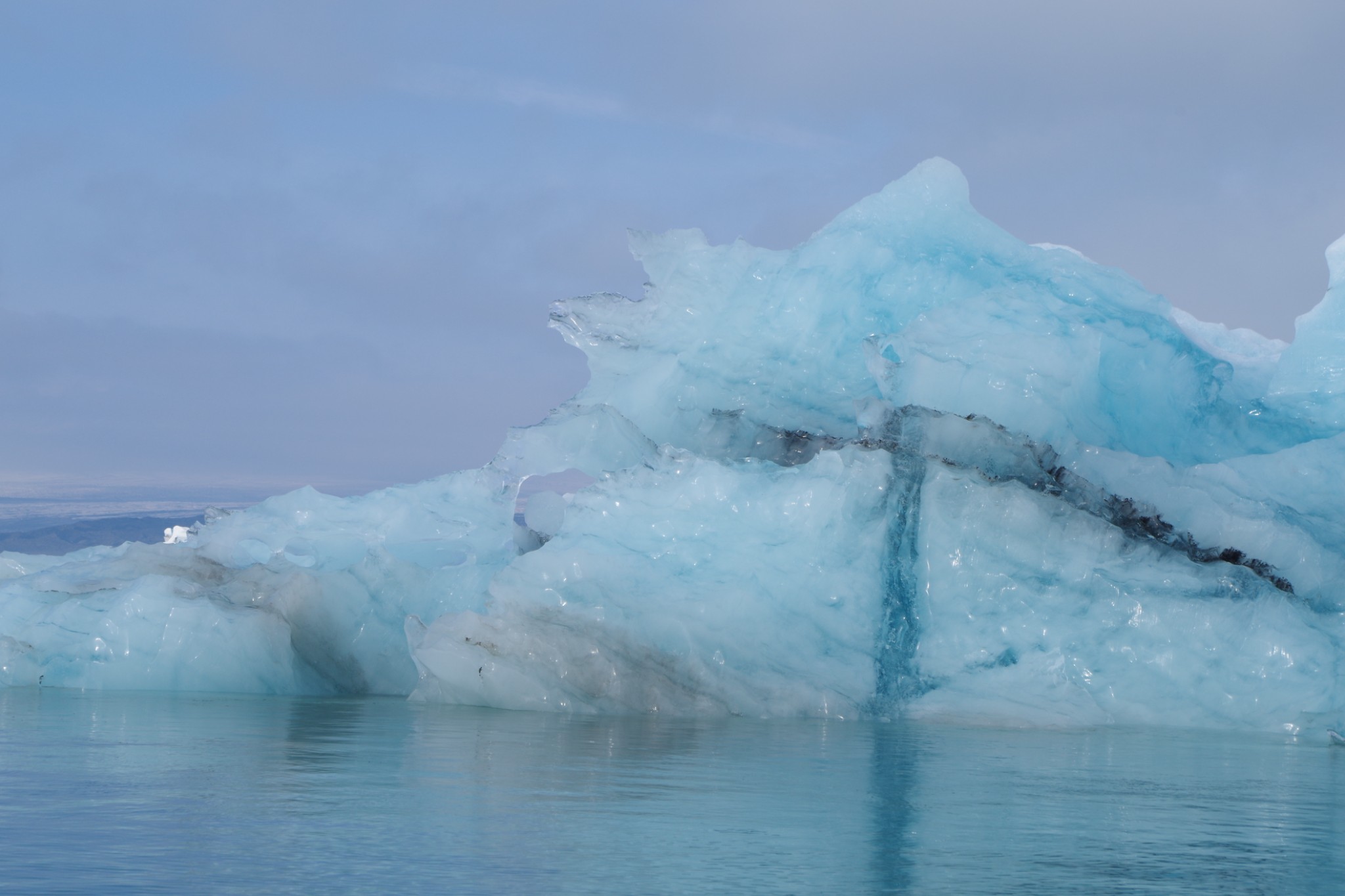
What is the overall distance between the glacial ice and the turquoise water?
228 centimetres

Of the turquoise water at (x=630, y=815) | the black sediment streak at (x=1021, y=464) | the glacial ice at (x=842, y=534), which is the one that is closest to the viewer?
the turquoise water at (x=630, y=815)

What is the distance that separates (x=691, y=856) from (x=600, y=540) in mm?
6397

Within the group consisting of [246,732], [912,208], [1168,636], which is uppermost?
[912,208]

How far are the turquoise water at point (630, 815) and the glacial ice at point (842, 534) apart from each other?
228 centimetres

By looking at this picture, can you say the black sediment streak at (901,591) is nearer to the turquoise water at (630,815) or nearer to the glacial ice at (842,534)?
the glacial ice at (842,534)

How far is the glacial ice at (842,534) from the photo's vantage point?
8.69m

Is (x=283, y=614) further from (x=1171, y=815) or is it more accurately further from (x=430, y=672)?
(x=1171, y=815)

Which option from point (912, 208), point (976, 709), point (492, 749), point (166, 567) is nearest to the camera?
point (492, 749)

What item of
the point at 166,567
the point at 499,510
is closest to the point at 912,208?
the point at 499,510

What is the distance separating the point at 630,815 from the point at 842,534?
572 cm

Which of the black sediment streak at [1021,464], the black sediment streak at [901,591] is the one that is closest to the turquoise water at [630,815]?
the black sediment streak at [901,591]

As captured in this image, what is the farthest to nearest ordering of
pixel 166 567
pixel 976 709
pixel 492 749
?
pixel 166 567
pixel 976 709
pixel 492 749

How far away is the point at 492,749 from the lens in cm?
539

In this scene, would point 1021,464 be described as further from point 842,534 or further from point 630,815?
point 630,815
